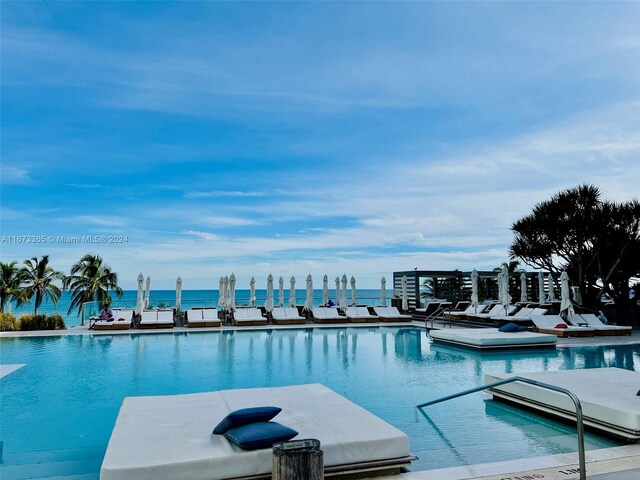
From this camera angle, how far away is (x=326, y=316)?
57.8ft

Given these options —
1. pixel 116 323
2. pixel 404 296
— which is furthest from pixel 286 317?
pixel 404 296

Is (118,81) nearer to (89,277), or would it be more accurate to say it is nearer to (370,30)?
(370,30)

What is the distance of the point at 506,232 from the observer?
24.0m

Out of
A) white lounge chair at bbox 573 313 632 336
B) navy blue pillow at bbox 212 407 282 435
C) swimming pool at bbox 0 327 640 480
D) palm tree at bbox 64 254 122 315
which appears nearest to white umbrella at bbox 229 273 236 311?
swimming pool at bbox 0 327 640 480

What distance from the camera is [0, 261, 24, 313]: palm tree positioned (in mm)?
19109

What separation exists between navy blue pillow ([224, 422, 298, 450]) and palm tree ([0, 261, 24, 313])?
19.1 metres

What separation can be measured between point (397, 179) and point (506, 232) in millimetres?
7272

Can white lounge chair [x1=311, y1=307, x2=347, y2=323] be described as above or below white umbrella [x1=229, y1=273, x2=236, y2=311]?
below

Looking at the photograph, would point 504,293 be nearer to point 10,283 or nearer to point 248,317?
point 248,317

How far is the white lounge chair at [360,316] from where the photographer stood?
17812mm

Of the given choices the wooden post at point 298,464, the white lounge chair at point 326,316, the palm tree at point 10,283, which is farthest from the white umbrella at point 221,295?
the wooden post at point 298,464

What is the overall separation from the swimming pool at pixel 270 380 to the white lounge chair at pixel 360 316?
2.65m

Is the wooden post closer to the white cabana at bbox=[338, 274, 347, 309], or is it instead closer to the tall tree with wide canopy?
the white cabana at bbox=[338, 274, 347, 309]

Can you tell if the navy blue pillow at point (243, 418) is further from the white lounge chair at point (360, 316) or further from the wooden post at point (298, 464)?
the white lounge chair at point (360, 316)
